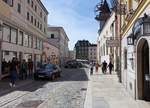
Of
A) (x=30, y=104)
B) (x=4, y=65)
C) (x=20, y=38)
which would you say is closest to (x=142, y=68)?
(x=30, y=104)

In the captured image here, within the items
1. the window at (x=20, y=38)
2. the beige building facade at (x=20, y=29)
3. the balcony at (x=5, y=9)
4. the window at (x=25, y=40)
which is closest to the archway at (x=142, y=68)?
the beige building facade at (x=20, y=29)

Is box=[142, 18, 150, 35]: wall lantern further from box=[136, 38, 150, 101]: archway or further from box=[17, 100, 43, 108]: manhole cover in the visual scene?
box=[17, 100, 43, 108]: manhole cover

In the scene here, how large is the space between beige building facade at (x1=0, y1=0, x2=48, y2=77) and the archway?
49.2 ft

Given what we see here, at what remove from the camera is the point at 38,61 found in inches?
1810

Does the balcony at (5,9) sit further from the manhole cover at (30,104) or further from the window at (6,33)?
the manhole cover at (30,104)

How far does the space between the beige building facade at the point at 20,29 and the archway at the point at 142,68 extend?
1501 cm

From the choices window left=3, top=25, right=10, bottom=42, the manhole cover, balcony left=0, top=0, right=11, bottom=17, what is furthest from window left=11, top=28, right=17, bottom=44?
the manhole cover

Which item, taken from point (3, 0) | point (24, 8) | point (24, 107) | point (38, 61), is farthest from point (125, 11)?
point (38, 61)

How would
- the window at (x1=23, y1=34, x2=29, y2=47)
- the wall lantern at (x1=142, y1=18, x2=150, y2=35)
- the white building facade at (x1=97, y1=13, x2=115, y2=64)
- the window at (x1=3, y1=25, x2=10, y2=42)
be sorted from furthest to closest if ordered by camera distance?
the white building facade at (x1=97, y1=13, x2=115, y2=64) < the window at (x1=23, y1=34, x2=29, y2=47) < the window at (x1=3, y1=25, x2=10, y2=42) < the wall lantern at (x1=142, y1=18, x2=150, y2=35)

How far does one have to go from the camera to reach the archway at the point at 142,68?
42.6ft

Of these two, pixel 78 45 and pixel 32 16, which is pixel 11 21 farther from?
pixel 78 45

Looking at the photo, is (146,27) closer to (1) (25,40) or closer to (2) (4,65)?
(2) (4,65)

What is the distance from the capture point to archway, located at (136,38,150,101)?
12992 mm

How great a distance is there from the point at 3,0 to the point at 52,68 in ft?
24.9
